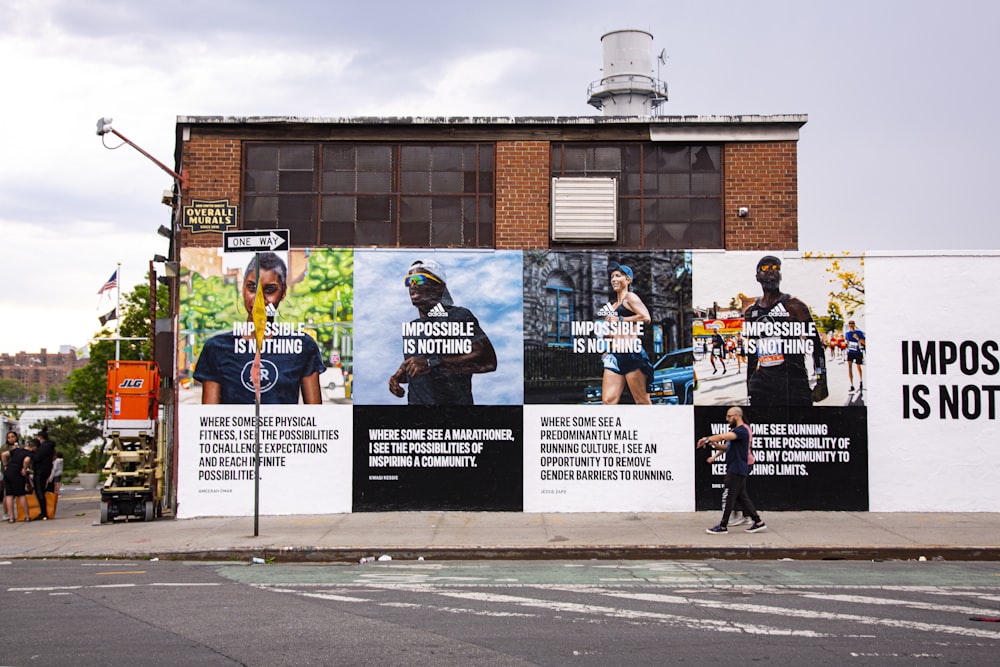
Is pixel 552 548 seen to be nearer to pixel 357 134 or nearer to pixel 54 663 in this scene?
pixel 54 663

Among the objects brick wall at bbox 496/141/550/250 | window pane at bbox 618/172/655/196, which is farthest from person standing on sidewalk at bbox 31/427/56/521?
window pane at bbox 618/172/655/196

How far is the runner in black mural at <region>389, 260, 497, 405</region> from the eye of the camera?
15.7 m

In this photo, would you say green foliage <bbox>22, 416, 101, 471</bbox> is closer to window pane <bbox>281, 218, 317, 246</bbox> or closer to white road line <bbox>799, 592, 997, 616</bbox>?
window pane <bbox>281, 218, 317, 246</bbox>

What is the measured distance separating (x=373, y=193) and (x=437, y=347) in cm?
302

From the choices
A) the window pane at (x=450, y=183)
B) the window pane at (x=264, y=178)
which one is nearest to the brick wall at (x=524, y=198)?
the window pane at (x=450, y=183)

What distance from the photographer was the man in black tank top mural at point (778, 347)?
615 inches

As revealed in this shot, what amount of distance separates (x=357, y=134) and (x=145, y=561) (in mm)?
7977

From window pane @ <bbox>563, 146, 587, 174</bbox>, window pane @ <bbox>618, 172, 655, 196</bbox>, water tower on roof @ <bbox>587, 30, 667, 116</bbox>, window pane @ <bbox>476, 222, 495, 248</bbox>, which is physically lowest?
window pane @ <bbox>476, 222, 495, 248</bbox>

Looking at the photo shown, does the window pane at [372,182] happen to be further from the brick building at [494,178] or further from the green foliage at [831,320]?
the green foliage at [831,320]

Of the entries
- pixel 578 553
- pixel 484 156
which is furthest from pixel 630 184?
pixel 578 553

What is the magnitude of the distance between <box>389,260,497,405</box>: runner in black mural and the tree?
22.6 meters

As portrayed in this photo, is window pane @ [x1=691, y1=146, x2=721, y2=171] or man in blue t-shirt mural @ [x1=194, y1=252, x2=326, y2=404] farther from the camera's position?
window pane @ [x1=691, y1=146, x2=721, y2=171]

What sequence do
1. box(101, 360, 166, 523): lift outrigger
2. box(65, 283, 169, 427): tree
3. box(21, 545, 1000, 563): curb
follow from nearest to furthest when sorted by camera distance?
box(21, 545, 1000, 563): curb
box(101, 360, 166, 523): lift outrigger
box(65, 283, 169, 427): tree

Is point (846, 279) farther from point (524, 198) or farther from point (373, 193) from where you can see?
point (373, 193)
